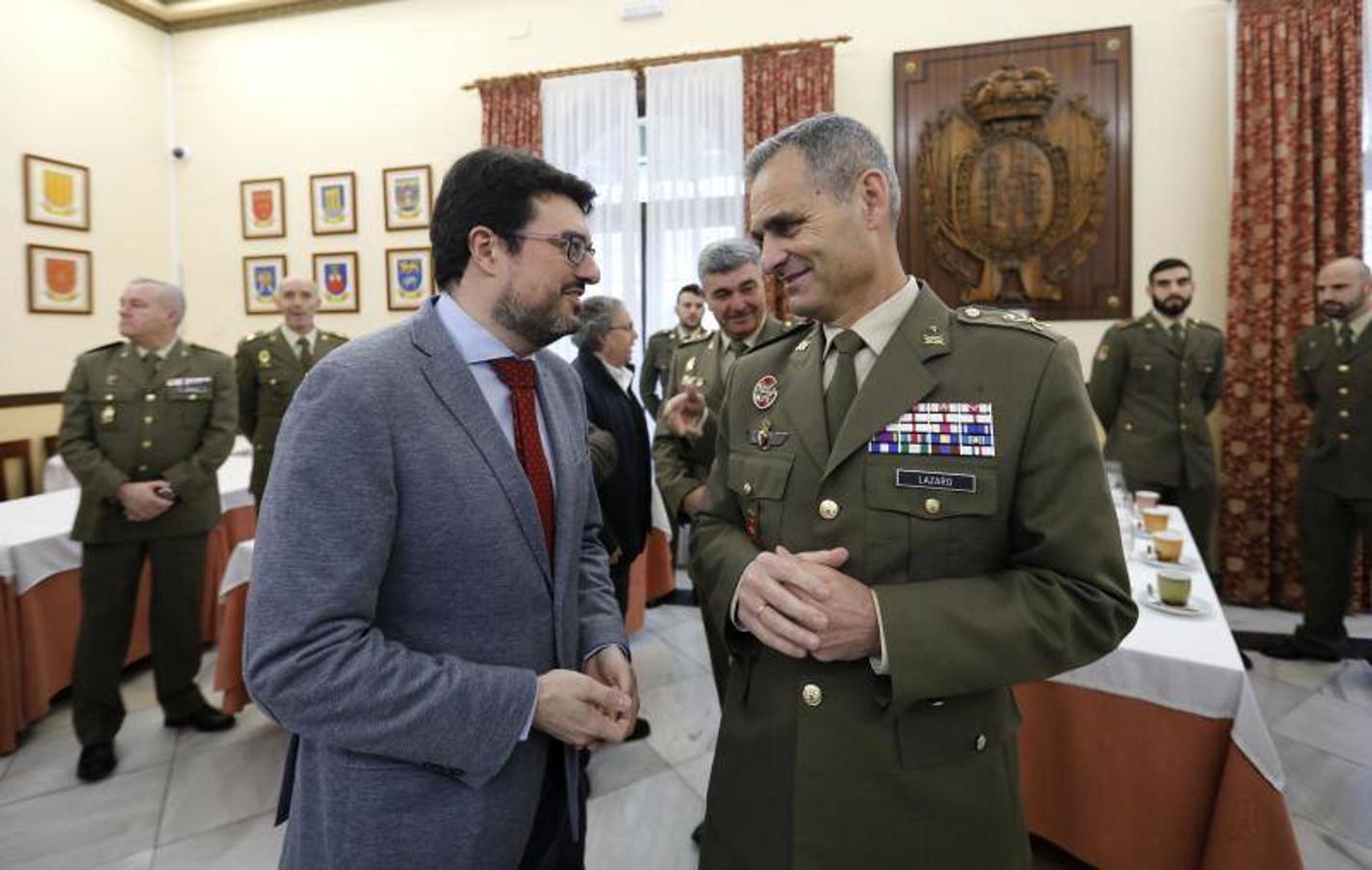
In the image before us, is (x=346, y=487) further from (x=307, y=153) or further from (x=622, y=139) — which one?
(x=307, y=153)

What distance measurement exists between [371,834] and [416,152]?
599 centimetres

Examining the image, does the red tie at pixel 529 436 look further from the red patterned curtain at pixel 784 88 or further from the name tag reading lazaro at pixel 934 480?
the red patterned curtain at pixel 784 88

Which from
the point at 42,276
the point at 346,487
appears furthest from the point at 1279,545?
the point at 42,276

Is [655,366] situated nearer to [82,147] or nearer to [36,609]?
[36,609]

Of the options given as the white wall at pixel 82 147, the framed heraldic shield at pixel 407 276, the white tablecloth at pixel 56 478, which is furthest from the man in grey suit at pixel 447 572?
the white wall at pixel 82 147

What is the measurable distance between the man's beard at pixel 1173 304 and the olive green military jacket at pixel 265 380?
4394 millimetres

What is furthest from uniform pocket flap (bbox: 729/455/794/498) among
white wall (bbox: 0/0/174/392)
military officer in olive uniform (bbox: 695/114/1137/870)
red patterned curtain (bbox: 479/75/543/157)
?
white wall (bbox: 0/0/174/392)

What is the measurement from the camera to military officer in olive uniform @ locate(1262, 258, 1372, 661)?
3.49 m

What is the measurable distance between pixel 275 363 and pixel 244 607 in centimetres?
164

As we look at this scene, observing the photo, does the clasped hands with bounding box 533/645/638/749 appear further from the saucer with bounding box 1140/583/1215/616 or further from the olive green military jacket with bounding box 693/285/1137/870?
the saucer with bounding box 1140/583/1215/616

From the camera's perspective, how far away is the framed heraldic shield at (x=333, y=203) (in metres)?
6.20

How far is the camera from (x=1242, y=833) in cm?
155

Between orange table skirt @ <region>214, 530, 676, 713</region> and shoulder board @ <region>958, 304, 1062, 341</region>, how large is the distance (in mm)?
2094

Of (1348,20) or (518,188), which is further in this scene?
(1348,20)
